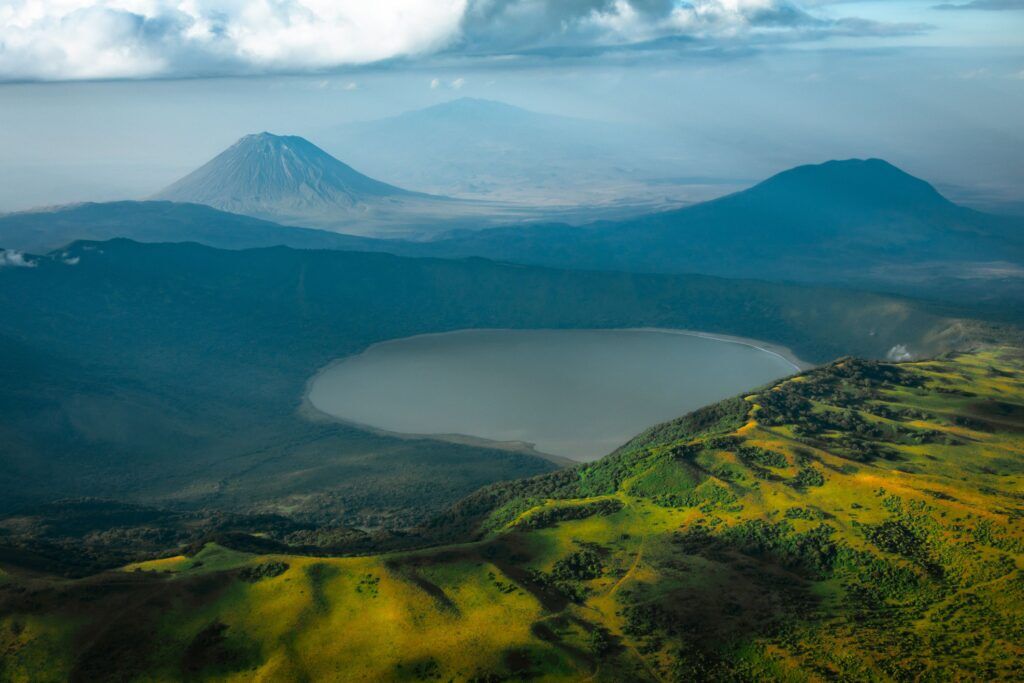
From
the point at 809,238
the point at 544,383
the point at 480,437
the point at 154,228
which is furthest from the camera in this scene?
the point at 809,238

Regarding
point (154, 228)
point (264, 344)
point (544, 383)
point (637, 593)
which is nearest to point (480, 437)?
point (544, 383)

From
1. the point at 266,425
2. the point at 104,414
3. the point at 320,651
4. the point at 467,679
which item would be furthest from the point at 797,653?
the point at 104,414

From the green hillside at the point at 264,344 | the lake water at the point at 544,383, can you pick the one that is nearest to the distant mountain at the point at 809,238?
the green hillside at the point at 264,344

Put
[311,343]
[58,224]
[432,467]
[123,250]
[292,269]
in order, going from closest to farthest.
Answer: [432,467] < [311,343] < [123,250] < [292,269] < [58,224]

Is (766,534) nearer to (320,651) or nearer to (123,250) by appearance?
(320,651)

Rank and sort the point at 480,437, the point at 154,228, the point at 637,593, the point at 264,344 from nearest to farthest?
the point at 637,593 < the point at 480,437 < the point at 264,344 < the point at 154,228

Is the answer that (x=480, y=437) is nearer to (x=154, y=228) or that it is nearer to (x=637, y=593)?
(x=637, y=593)

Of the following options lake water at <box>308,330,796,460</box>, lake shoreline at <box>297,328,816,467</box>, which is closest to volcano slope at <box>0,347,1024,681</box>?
lake shoreline at <box>297,328,816,467</box>

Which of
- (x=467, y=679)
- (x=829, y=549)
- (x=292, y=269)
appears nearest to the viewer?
(x=467, y=679)
